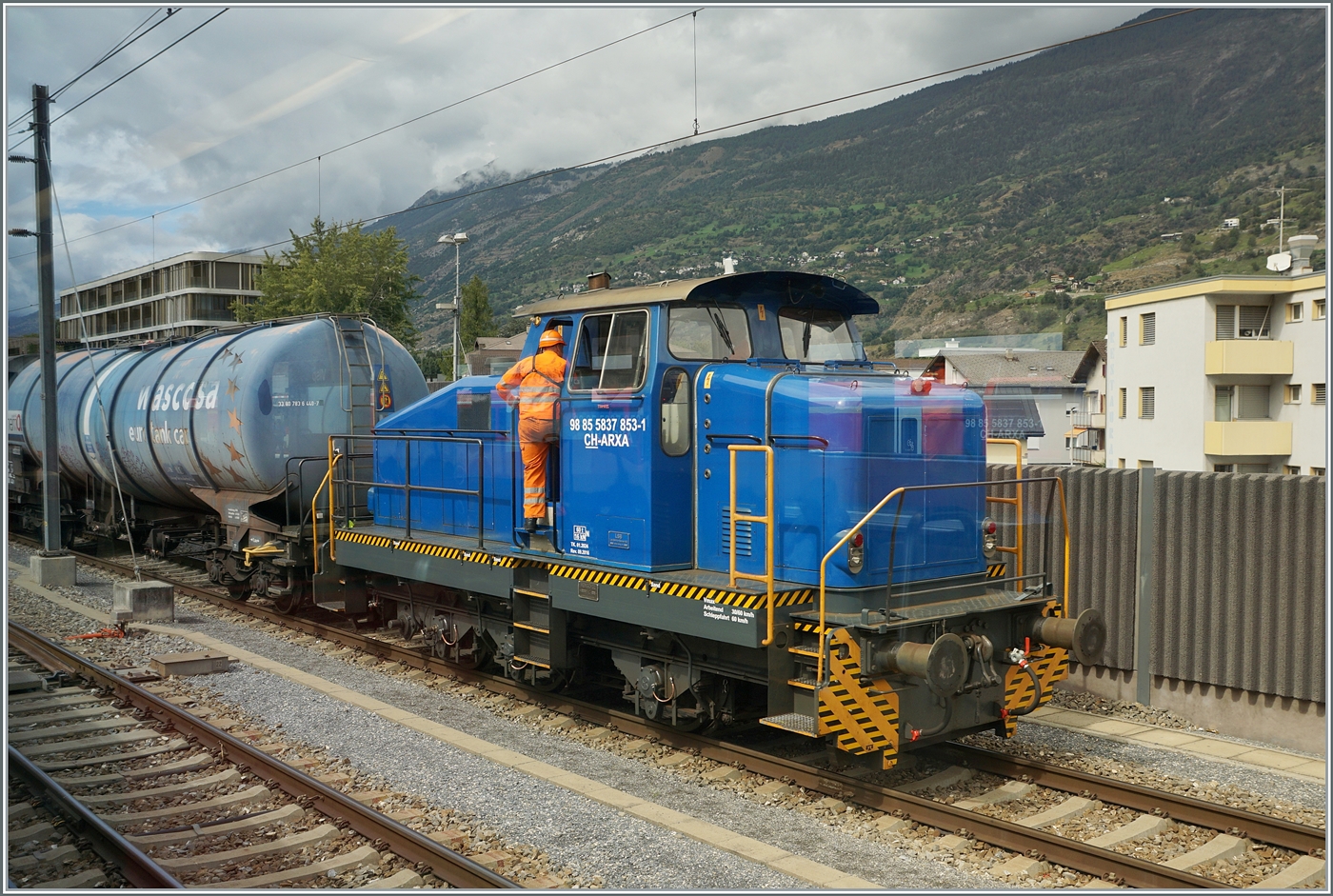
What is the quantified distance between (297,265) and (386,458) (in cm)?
2939

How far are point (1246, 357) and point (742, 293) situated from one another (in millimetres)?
17613

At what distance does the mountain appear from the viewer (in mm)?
11422

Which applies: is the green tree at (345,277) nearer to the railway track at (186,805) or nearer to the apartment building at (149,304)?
the apartment building at (149,304)

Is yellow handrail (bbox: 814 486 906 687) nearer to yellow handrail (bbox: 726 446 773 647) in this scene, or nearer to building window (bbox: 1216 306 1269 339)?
yellow handrail (bbox: 726 446 773 647)

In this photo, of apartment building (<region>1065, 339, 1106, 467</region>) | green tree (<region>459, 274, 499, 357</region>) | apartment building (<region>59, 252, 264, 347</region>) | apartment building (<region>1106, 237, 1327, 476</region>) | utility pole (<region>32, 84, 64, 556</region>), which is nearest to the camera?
utility pole (<region>32, 84, 64, 556</region>)

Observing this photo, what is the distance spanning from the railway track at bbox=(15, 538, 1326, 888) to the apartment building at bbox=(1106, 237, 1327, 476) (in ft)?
45.7

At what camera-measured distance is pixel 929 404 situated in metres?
6.66

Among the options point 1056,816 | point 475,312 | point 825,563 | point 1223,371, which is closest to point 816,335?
point 825,563

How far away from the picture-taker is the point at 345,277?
3634 centimetres

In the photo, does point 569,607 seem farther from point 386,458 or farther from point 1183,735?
point 1183,735

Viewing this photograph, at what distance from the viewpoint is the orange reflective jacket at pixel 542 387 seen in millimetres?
7699

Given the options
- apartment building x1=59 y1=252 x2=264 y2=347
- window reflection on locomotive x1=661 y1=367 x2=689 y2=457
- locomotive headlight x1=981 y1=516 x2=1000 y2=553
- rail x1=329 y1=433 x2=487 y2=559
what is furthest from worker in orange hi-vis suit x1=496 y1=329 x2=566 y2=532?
apartment building x1=59 y1=252 x2=264 y2=347

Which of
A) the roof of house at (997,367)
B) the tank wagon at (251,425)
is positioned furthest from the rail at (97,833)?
the roof of house at (997,367)

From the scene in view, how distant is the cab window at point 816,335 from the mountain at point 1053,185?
15.6 inches
